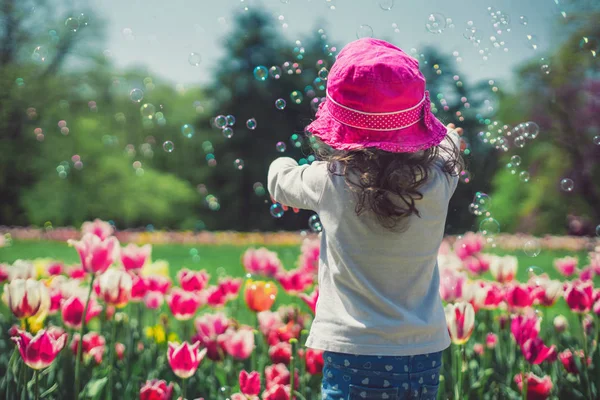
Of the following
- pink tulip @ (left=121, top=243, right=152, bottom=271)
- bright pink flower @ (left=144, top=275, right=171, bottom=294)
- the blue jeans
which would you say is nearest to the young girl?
the blue jeans

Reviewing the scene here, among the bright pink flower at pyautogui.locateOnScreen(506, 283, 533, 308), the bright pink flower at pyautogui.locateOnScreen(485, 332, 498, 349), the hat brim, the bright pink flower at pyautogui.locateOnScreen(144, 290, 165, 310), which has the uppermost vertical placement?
the hat brim

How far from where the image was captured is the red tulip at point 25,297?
6.64 ft

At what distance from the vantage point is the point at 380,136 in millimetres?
1637

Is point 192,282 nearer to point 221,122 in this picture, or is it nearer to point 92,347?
point 92,347

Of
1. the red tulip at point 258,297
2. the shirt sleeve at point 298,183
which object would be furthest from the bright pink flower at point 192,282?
the shirt sleeve at point 298,183

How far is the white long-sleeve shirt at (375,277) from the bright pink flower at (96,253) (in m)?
0.72

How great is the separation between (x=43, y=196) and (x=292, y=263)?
406 inches

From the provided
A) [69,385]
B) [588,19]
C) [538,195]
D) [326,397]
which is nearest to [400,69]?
[326,397]

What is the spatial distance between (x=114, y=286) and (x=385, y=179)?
1101 mm

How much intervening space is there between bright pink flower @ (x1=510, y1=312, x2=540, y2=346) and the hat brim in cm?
82

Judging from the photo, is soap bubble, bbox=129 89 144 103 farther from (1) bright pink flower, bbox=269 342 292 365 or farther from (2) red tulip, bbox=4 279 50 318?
(1) bright pink flower, bbox=269 342 292 365

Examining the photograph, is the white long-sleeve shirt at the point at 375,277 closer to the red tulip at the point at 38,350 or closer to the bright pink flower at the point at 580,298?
the red tulip at the point at 38,350

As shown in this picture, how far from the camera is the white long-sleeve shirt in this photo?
164cm

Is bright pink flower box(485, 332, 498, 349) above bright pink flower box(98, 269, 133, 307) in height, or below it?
below
